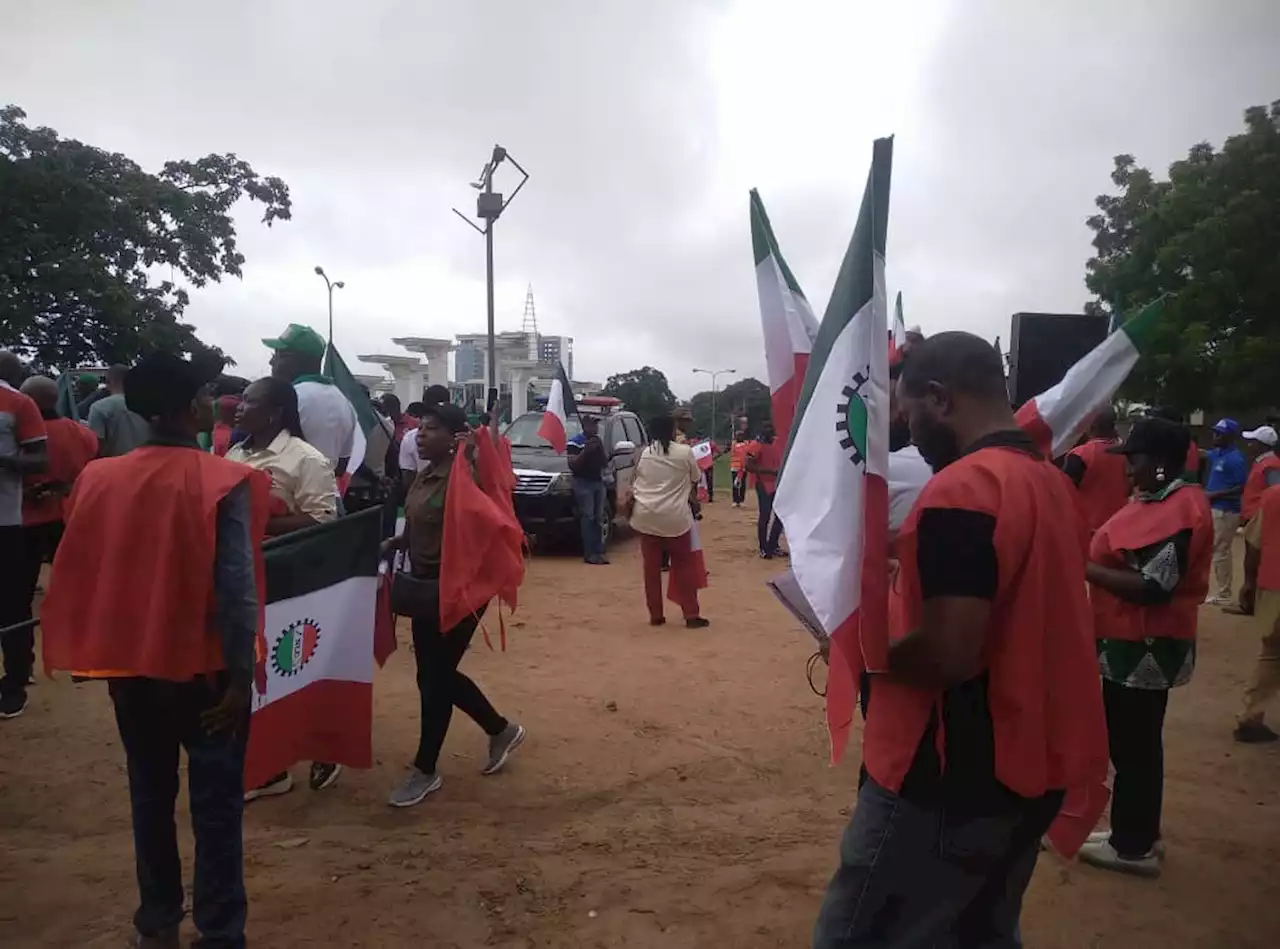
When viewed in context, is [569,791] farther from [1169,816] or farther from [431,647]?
[1169,816]

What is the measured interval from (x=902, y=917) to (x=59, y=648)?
2.49 metres

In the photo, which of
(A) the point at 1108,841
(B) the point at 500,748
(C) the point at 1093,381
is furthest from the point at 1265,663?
(B) the point at 500,748

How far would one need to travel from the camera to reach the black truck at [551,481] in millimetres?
12625

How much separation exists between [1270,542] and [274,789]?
586 cm

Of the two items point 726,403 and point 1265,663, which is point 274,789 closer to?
point 1265,663

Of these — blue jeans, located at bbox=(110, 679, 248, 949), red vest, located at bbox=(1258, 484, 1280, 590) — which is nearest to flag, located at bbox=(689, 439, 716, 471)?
red vest, located at bbox=(1258, 484, 1280, 590)

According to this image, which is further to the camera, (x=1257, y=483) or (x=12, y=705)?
(x=1257, y=483)

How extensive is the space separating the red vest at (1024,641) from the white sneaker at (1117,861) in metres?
2.38

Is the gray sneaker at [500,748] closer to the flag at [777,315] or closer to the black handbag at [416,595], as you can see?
the black handbag at [416,595]

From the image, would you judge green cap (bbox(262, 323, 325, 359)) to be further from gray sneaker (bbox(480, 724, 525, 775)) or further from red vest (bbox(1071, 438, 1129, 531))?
red vest (bbox(1071, 438, 1129, 531))

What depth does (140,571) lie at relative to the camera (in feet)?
9.02

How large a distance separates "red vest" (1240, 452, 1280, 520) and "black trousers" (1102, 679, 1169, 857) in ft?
16.1

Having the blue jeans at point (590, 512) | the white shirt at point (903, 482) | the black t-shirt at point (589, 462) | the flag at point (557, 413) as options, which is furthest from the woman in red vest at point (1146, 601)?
the blue jeans at point (590, 512)

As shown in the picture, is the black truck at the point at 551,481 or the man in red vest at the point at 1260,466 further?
the black truck at the point at 551,481
